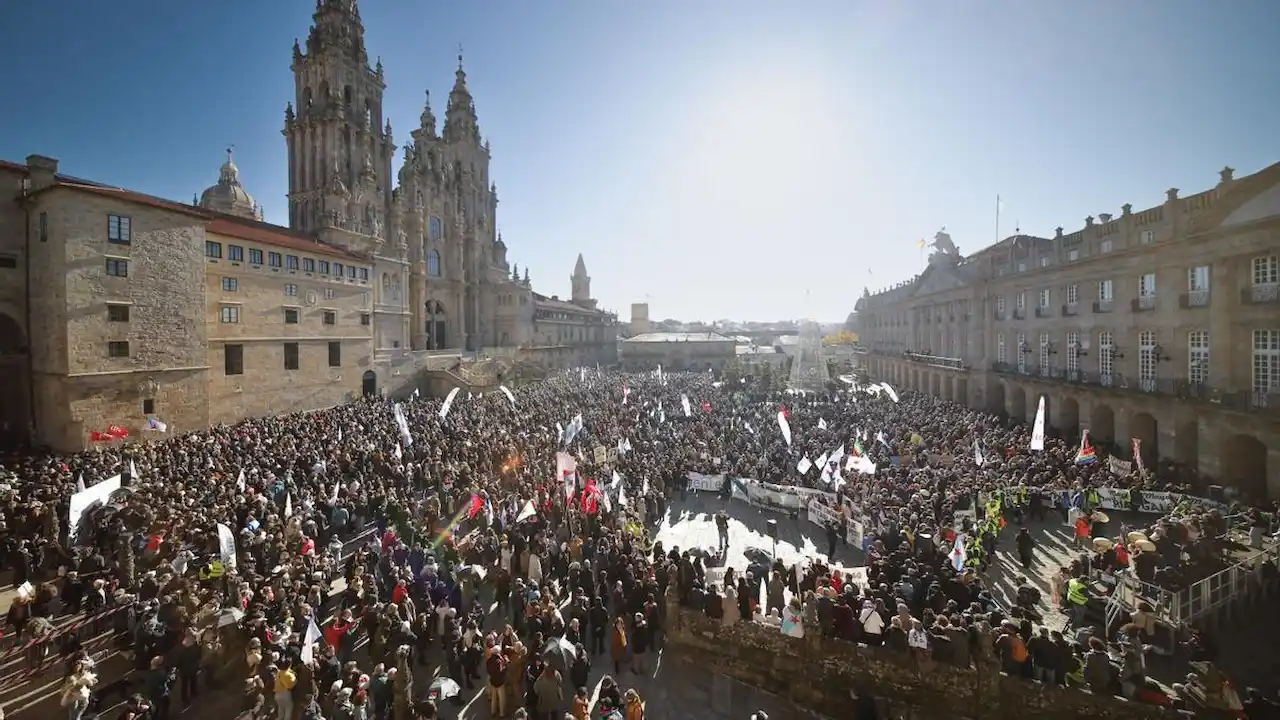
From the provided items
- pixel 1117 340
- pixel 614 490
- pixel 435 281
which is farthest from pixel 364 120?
pixel 1117 340

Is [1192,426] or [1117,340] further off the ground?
[1117,340]

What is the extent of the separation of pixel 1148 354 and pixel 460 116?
67.1 meters

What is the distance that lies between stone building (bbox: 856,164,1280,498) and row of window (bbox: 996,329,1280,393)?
0.06 metres

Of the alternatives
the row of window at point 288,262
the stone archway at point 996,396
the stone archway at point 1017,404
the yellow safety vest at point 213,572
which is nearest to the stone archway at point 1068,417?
the stone archway at point 1017,404

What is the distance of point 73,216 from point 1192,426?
46598 millimetres

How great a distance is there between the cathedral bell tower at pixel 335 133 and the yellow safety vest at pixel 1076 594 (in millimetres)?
46979

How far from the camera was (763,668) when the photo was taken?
36.3ft

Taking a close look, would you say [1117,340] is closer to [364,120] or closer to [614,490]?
[614,490]

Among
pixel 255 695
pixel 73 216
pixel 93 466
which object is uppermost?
pixel 73 216

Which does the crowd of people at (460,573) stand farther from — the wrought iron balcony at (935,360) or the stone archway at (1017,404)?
the wrought iron balcony at (935,360)

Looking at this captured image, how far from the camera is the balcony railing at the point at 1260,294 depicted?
1872 cm

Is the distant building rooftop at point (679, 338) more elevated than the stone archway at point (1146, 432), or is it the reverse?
the distant building rooftop at point (679, 338)

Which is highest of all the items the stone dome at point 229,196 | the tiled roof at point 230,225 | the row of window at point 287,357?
the stone dome at point 229,196

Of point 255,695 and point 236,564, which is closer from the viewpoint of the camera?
point 255,695
